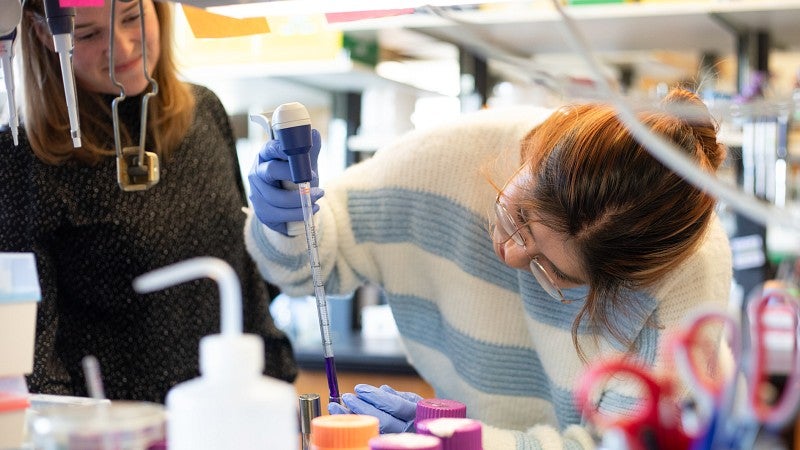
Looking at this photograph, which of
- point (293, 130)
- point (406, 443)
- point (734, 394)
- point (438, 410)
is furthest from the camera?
point (293, 130)

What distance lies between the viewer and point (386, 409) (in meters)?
1.10

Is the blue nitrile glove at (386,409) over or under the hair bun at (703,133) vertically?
under

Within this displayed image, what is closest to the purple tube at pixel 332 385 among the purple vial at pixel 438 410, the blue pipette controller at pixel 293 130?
the purple vial at pixel 438 410

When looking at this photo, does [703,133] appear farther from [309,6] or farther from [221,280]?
[221,280]

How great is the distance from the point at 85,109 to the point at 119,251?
0.26 metres

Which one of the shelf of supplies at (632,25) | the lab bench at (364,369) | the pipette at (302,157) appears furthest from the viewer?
the lab bench at (364,369)

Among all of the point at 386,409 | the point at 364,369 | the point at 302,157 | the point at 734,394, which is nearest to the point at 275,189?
the point at 302,157

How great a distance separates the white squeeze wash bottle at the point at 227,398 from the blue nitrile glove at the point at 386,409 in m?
0.41

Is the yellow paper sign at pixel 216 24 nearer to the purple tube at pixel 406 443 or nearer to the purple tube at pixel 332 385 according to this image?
the purple tube at pixel 332 385

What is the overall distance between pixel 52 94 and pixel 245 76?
5.11 feet

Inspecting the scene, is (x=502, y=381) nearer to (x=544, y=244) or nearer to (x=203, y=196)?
(x=544, y=244)

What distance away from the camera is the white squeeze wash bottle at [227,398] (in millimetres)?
668

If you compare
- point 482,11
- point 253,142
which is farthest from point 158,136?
point 253,142

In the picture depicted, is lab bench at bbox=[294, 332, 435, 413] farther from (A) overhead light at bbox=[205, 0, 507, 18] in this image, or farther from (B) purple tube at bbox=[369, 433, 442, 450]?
(B) purple tube at bbox=[369, 433, 442, 450]
